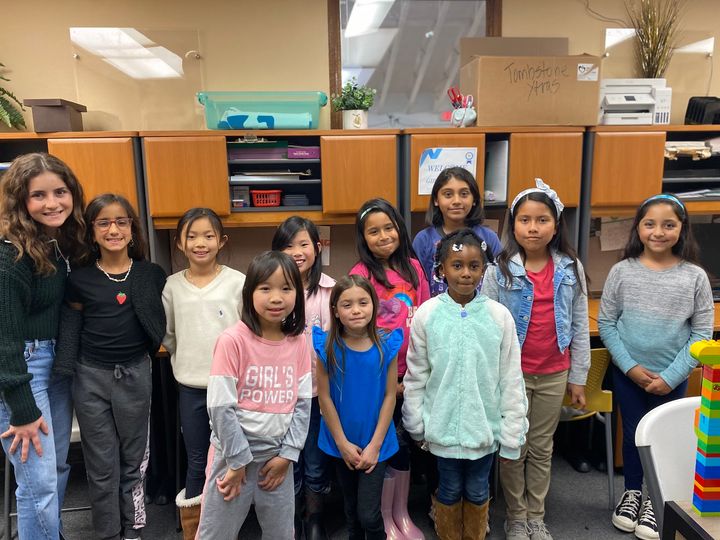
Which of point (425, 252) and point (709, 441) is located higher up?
point (425, 252)

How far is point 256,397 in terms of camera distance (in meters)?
1.48

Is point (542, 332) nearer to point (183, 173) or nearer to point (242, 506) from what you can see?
point (242, 506)

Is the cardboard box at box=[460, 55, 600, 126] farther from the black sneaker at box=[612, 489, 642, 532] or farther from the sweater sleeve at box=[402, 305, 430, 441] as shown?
the black sneaker at box=[612, 489, 642, 532]

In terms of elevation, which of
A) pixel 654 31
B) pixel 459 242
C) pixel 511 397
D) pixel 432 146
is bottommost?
pixel 511 397

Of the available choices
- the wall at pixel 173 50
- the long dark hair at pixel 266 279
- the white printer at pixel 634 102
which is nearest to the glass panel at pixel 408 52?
the wall at pixel 173 50

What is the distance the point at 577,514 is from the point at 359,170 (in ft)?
5.77

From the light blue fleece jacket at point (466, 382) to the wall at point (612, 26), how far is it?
1.87 m

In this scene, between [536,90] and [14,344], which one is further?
[536,90]

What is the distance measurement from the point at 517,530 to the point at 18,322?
1841mm

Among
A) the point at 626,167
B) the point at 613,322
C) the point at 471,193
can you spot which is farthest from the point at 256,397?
the point at 626,167

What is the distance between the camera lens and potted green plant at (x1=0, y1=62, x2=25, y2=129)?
2461 millimetres

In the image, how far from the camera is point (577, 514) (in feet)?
7.09

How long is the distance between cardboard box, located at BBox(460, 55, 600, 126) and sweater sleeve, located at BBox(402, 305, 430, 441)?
1221 mm

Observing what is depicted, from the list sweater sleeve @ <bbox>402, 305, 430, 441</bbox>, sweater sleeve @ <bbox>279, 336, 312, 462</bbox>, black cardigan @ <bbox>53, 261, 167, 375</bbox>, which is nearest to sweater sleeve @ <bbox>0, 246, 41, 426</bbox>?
black cardigan @ <bbox>53, 261, 167, 375</bbox>
